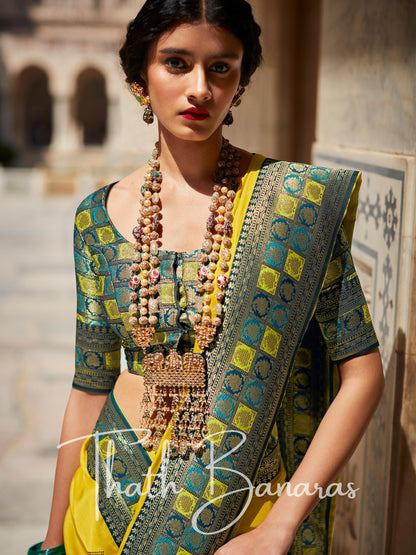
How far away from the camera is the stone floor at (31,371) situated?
2723mm

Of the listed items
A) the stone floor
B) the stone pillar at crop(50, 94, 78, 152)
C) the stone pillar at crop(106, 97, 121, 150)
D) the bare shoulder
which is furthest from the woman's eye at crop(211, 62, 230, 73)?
the stone pillar at crop(50, 94, 78, 152)

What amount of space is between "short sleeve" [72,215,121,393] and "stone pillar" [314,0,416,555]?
1.84 ft

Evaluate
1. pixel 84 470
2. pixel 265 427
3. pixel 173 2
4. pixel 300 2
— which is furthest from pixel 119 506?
pixel 300 2

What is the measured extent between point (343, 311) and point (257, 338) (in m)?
0.14

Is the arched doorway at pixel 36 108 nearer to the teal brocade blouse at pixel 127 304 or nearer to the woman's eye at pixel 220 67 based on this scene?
the teal brocade blouse at pixel 127 304

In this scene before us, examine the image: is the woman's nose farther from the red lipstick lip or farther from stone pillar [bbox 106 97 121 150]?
stone pillar [bbox 106 97 121 150]

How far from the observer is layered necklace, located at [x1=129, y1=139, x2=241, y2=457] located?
3.39 ft

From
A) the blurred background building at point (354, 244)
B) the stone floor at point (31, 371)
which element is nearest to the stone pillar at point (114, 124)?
the stone floor at point (31, 371)

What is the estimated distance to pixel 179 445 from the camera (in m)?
1.05

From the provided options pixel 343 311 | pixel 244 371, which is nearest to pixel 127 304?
pixel 244 371

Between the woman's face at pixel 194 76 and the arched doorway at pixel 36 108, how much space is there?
25107 mm

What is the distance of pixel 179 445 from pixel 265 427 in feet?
0.44

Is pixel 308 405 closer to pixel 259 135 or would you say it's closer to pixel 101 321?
pixel 101 321

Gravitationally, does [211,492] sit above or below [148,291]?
below
